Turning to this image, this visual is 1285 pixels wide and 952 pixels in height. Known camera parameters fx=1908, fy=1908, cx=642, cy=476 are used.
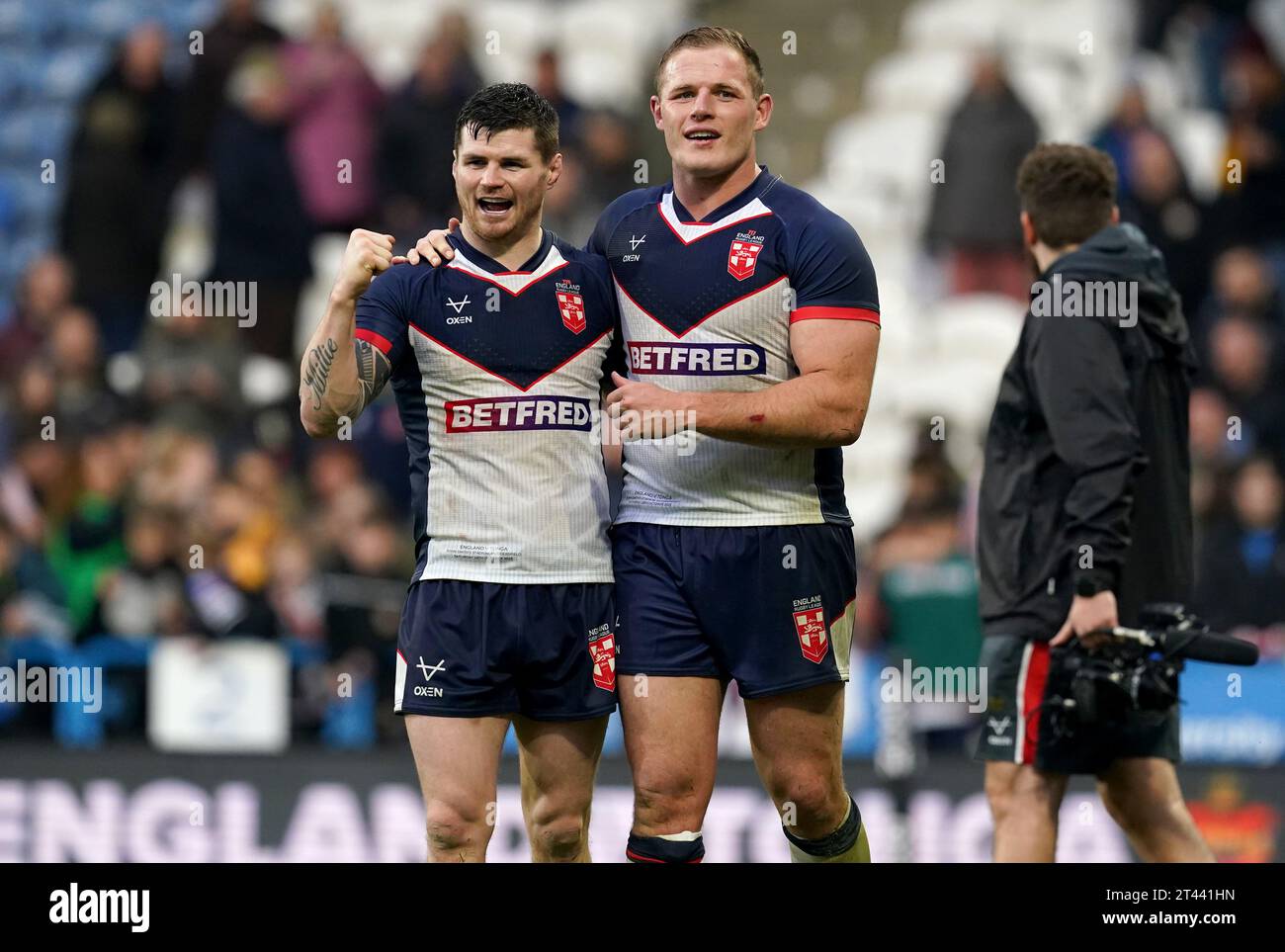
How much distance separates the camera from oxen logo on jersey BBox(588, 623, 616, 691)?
475cm

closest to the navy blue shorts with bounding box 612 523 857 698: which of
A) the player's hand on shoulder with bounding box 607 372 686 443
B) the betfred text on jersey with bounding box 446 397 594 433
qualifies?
the betfred text on jersey with bounding box 446 397 594 433

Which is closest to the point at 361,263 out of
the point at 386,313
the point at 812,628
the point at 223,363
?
the point at 386,313

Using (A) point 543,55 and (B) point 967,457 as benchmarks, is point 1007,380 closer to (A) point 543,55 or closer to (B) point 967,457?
(B) point 967,457

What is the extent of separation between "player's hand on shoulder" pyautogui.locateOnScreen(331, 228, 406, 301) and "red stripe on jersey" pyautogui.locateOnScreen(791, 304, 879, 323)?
1036mm

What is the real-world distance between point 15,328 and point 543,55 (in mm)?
3408

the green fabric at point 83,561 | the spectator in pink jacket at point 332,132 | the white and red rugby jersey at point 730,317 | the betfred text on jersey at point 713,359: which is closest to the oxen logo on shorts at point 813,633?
the white and red rugby jersey at point 730,317

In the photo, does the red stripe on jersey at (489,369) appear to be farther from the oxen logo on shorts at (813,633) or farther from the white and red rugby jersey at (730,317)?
the oxen logo on shorts at (813,633)

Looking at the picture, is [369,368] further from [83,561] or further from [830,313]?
[83,561]

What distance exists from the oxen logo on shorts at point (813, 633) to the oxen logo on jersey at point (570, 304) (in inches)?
36.1

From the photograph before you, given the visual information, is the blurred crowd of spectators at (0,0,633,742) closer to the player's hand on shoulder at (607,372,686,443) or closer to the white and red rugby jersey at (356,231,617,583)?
the white and red rugby jersey at (356,231,617,583)

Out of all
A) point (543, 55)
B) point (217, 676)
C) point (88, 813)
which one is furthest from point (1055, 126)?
point (88, 813)

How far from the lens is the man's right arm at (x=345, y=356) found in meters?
4.45

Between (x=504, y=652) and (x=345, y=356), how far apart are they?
0.82 m

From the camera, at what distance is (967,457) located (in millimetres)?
9945
